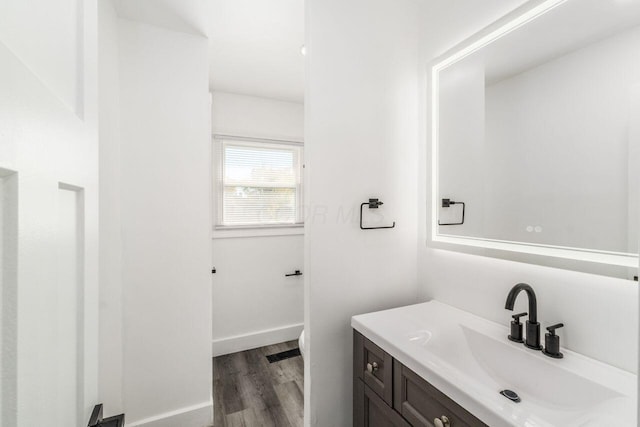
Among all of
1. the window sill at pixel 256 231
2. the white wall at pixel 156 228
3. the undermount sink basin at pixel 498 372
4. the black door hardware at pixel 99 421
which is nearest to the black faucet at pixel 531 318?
the undermount sink basin at pixel 498 372

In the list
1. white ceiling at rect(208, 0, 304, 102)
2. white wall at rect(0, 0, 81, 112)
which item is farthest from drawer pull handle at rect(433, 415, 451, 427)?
white ceiling at rect(208, 0, 304, 102)

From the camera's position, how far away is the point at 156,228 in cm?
167

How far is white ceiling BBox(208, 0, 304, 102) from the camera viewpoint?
1.54m

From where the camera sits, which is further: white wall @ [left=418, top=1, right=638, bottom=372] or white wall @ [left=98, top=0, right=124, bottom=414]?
white wall @ [left=98, top=0, right=124, bottom=414]

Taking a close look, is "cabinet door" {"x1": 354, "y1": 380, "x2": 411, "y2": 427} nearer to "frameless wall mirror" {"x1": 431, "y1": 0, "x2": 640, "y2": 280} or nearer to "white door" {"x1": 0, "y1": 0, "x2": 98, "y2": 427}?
"frameless wall mirror" {"x1": 431, "y1": 0, "x2": 640, "y2": 280}

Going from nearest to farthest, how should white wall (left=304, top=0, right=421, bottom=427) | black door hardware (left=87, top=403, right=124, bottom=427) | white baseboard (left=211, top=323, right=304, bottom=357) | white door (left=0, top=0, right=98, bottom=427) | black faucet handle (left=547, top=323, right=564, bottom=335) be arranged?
white door (left=0, top=0, right=98, bottom=427) < black door hardware (left=87, top=403, right=124, bottom=427) < black faucet handle (left=547, top=323, right=564, bottom=335) < white wall (left=304, top=0, right=421, bottom=427) < white baseboard (left=211, top=323, right=304, bottom=357)

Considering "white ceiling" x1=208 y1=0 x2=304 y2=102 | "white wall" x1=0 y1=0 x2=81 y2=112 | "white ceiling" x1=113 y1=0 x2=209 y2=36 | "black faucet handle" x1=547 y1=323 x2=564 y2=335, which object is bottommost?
"black faucet handle" x1=547 y1=323 x2=564 y2=335

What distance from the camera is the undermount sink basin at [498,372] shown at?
691mm

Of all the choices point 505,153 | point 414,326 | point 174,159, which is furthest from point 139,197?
point 505,153

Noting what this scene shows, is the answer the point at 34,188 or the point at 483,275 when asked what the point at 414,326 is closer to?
the point at 483,275

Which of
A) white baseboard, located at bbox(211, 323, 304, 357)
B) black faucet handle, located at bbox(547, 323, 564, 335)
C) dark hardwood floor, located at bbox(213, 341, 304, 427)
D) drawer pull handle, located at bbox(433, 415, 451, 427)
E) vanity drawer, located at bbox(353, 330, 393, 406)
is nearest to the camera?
drawer pull handle, located at bbox(433, 415, 451, 427)

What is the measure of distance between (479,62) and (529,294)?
99cm

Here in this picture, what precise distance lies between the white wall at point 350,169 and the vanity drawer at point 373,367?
0.12 metres

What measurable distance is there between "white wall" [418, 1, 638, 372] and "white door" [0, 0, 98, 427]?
131cm
